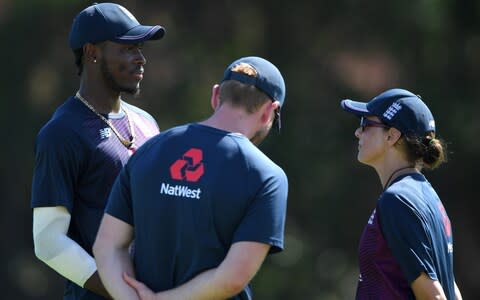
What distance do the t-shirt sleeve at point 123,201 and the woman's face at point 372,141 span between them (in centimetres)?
117

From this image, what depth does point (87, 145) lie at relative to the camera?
4359 millimetres

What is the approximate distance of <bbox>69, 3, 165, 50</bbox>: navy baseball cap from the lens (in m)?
4.57

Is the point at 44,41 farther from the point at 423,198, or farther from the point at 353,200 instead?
the point at 423,198

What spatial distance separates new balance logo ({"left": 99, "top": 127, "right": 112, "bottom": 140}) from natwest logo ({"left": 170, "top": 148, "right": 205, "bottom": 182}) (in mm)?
764

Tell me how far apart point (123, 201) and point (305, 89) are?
1002 centimetres

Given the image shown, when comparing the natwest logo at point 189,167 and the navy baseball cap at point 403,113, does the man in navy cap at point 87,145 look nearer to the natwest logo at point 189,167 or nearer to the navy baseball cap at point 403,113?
the natwest logo at point 189,167

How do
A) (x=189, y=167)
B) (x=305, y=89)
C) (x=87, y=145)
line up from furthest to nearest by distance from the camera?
(x=305, y=89)
(x=87, y=145)
(x=189, y=167)

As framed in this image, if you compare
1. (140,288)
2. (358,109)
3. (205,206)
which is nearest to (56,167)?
(140,288)

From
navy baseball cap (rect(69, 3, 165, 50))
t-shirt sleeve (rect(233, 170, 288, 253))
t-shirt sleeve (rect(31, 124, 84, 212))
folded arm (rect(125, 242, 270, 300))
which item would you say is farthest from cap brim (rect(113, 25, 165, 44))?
folded arm (rect(125, 242, 270, 300))

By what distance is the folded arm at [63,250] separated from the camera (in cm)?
423

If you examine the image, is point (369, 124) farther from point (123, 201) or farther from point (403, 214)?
point (123, 201)

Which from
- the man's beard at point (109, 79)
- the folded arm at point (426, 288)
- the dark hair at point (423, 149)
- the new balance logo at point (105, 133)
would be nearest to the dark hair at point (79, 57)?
the man's beard at point (109, 79)

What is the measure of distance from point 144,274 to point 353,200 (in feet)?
31.8

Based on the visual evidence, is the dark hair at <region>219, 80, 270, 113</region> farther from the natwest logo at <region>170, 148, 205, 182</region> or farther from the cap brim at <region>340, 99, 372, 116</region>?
the cap brim at <region>340, 99, 372, 116</region>
